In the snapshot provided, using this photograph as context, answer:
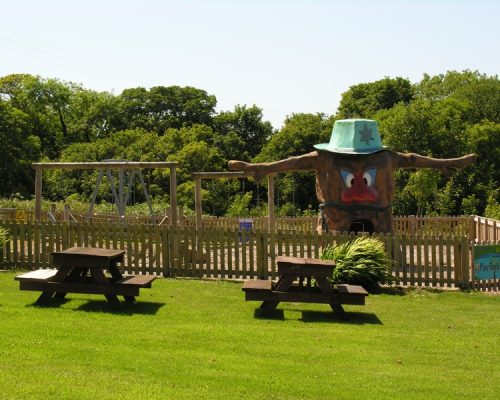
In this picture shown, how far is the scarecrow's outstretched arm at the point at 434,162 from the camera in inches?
712

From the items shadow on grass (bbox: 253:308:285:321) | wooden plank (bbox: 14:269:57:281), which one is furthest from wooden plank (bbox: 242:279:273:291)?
wooden plank (bbox: 14:269:57:281)

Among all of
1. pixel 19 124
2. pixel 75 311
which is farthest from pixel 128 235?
pixel 19 124

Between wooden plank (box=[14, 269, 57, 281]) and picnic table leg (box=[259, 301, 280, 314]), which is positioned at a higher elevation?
wooden plank (box=[14, 269, 57, 281])

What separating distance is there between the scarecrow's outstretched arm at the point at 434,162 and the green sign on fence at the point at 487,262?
4.77 meters

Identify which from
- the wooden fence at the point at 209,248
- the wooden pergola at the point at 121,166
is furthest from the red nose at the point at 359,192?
the wooden pergola at the point at 121,166

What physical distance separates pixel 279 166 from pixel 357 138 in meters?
2.13

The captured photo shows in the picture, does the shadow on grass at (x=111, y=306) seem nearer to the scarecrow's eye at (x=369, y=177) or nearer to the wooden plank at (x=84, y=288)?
the wooden plank at (x=84, y=288)

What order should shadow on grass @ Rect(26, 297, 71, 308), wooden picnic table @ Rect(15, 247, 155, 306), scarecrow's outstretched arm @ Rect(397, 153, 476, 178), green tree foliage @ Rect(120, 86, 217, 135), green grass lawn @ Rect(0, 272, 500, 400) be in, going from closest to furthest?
green grass lawn @ Rect(0, 272, 500, 400)
wooden picnic table @ Rect(15, 247, 155, 306)
shadow on grass @ Rect(26, 297, 71, 308)
scarecrow's outstretched arm @ Rect(397, 153, 476, 178)
green tree foliage @ Rect(120, 86, 217, 135)

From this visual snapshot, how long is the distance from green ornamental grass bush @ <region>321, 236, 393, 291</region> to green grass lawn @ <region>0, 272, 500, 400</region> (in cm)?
119

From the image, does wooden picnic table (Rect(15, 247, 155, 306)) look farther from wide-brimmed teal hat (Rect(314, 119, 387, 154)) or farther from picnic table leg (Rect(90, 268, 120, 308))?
wide-brimmed teal hat (Rect(314, 119, 387, 154))

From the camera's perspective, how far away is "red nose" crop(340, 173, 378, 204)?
17.0 m

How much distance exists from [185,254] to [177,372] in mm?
7784

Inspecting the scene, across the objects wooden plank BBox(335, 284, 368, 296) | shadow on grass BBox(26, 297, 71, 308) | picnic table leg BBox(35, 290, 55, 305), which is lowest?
shadow on grass BBox(26, 297, 71, 308)

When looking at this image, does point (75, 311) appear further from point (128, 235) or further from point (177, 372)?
point (128, 235)
